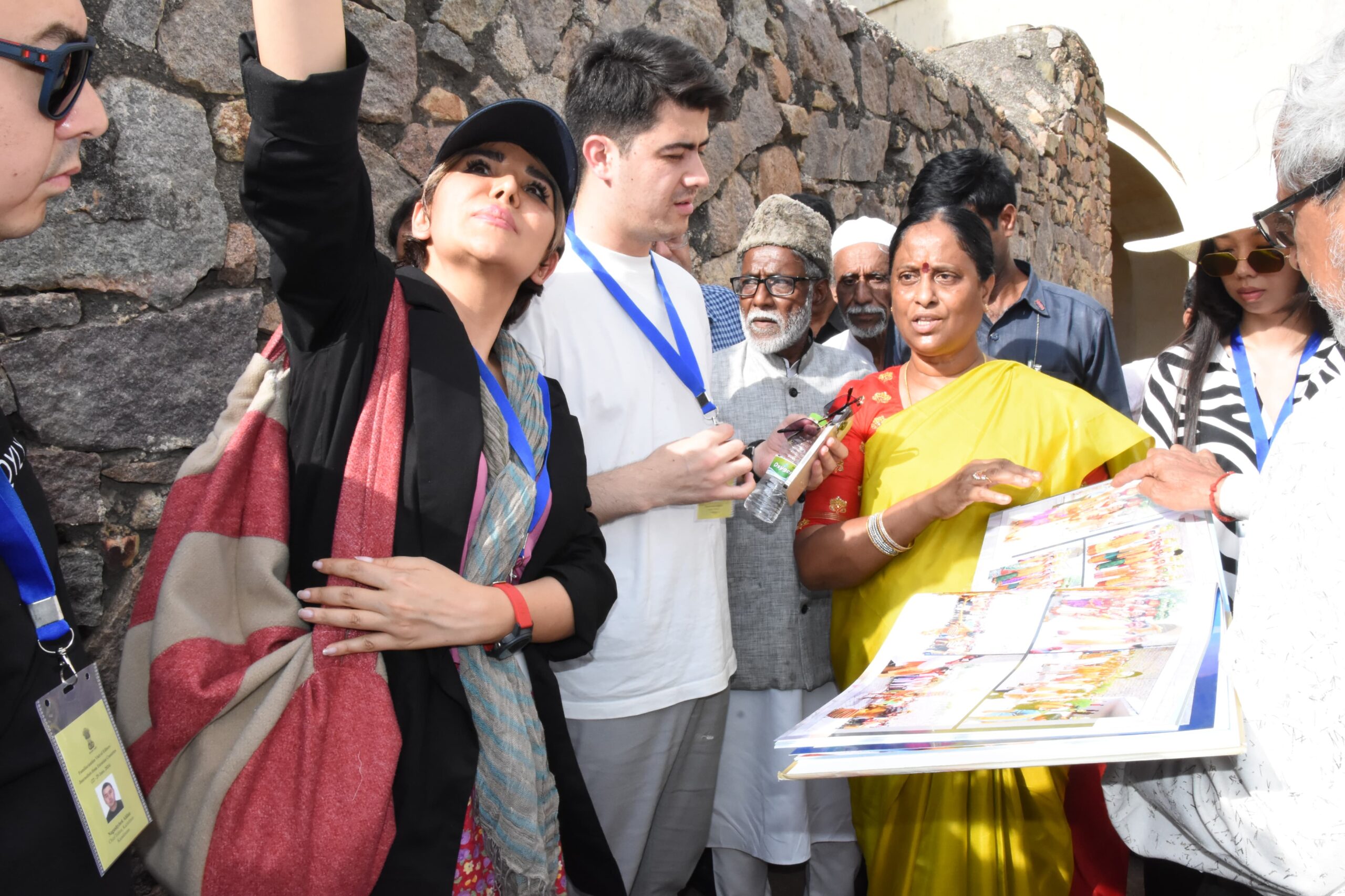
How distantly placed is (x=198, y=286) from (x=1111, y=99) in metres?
9.79

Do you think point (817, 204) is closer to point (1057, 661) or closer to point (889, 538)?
point (889, 538)

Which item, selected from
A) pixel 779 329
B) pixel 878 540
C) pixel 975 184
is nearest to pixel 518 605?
pixel 878 540

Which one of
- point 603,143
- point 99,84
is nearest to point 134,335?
point 99,84

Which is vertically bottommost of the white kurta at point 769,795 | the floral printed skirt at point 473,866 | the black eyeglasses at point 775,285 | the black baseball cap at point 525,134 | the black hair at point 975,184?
the white kurta at point 769,795

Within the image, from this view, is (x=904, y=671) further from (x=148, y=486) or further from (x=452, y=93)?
(x=452, y=93)

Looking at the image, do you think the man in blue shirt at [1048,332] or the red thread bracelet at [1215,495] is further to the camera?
the man in blue shirt at [1048,332]

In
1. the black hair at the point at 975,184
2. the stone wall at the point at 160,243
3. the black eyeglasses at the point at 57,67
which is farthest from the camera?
the black hair at the point at 975,184

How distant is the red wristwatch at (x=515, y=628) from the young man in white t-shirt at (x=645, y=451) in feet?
1.33

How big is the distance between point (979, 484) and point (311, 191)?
1.24 metres

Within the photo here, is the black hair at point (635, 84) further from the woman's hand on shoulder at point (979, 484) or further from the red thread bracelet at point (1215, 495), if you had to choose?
the red thread bracelet at point (1215, 495)

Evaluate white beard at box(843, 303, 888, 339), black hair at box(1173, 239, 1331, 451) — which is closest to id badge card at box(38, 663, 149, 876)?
black hair at box(1173, 239, 1331, 451)

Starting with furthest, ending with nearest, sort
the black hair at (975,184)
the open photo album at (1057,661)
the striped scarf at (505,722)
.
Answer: the black hair at (975,184) < the striped scarf at (505,722) < the open photo album at (1057,661)

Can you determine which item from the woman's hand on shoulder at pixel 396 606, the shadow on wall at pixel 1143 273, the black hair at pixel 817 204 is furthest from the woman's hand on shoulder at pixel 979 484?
the shadow on wall at pixel 1143 273

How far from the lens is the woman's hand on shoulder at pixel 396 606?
106 centimetres
